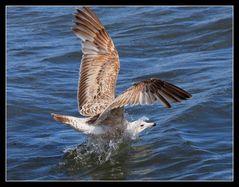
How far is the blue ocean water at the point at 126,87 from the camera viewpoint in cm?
1015

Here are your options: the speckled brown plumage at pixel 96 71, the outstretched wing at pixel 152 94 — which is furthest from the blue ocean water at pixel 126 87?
the outstretched wing at pixel 152 94

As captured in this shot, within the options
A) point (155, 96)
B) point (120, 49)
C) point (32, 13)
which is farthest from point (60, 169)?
point (32, 13)

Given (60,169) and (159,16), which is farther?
(159,16)

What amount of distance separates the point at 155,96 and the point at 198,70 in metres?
4.35

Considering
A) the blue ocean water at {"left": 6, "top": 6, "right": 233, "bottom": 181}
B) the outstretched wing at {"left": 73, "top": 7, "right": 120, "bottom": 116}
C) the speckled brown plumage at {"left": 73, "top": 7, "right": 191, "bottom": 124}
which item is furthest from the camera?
the outstretched wing at {"left": 73, "top": 7, "right": 120, "bottom": 116}

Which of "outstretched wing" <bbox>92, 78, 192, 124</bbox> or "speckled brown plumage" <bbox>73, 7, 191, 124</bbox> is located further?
"speckled brown plumage" <bbox>73, 7, 191, 124</bbox>

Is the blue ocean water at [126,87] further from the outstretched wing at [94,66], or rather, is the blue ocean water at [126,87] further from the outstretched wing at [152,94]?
the outstretched wing at [152,94]

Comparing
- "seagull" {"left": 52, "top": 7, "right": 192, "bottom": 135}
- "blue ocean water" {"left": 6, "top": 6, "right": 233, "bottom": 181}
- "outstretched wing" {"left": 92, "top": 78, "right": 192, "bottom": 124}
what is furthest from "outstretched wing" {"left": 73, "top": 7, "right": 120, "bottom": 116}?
"outstretched wing" {"left": 92, "top": 78, "right": 192, "bottom": 124}

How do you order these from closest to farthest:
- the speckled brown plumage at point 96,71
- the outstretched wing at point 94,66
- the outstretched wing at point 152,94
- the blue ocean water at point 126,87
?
the outstretched wing at point 152,94
the blue ocean water at point 126,87
the speckled brown plumage at point 96,71
the outstretched wing at point 94,66

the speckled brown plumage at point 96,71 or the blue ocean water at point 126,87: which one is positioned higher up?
the speckled brown plumage at point 96,71

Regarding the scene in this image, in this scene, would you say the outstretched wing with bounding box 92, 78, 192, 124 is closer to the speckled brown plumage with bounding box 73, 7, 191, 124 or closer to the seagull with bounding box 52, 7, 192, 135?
the seagull with bounding box 52, 7, 192, 135

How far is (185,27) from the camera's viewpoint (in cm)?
1541

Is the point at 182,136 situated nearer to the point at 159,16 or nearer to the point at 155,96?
the point at 155,96

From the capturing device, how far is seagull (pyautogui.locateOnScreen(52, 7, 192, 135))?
30.4 feet
